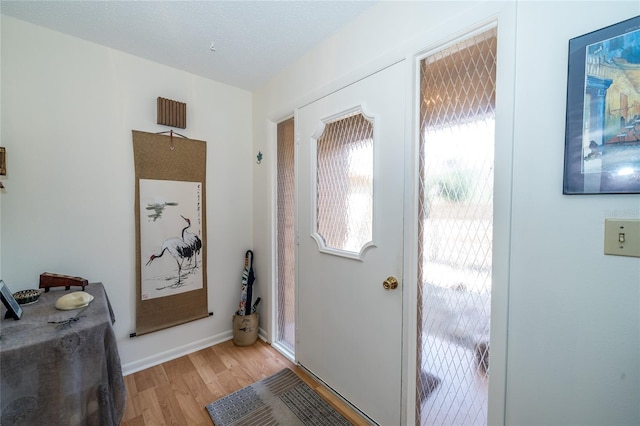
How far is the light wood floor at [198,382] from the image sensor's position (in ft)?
5.16

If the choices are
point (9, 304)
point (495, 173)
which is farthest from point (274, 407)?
point (495, 173)

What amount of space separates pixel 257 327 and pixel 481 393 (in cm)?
191

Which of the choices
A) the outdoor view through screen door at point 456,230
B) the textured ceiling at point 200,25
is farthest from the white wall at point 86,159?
the outdoor view through screen door at point 456,230

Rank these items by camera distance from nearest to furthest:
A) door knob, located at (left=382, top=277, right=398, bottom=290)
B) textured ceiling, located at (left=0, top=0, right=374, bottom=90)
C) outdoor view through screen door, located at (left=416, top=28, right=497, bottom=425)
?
outdoor view through screen door, located at (left=416, top=28, right=497, bottom=425) < door knob, located at (left=382, top=277, right=398, bottom=290) < textured ceiling, located at (left=0, top=0, right=374, bottom=90)

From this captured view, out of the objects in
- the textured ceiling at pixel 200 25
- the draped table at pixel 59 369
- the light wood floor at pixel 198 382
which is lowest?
the light wood floor at pixel 198 382

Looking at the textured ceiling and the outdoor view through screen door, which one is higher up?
the textured ceiling

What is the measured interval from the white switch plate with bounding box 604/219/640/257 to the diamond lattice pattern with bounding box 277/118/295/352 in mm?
1786

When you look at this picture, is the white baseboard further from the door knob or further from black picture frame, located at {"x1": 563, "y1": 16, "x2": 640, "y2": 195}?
black picture frame, located at {"x1": 563, "y1": 16, "x2": 640, "y2": 195}

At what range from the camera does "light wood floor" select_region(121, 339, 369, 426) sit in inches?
61.9

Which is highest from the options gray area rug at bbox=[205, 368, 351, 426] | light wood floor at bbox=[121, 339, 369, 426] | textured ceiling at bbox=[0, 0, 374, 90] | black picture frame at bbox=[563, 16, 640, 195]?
textured ceiling at bbox=[0, 0, 374, 90]

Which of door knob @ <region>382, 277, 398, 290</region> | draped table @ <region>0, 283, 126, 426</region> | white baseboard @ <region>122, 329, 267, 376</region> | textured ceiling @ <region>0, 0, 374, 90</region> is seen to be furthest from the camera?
white baseboard @ <region>122, 329, 267, 376</region>

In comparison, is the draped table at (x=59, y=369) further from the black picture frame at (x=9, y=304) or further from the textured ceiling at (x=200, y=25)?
the textured ceiling at (x=200, y=25)

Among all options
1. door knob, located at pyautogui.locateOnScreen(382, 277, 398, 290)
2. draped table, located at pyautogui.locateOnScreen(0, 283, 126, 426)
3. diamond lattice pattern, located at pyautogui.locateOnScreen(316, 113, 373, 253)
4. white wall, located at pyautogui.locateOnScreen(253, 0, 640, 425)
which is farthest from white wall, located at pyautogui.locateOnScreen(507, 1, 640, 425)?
draped table, located at pyautogui.locateOnScreen(0, 283, 126, 426)

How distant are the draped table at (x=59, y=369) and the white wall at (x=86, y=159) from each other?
0.61 meters
